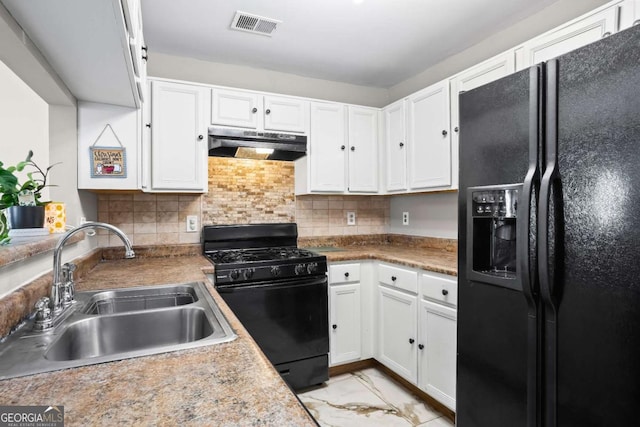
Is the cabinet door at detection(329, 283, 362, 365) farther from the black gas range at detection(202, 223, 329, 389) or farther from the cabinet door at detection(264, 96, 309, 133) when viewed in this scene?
the cabinet door at detection(264, 96, 309, 133)

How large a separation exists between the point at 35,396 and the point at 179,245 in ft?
6.81

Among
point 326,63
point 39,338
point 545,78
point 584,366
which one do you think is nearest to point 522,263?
point 584,366

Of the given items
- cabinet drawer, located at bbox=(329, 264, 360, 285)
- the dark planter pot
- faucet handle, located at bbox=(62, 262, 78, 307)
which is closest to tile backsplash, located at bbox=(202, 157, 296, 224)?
cabinet drawer, located at bbox=(329, 264, 360, 285)

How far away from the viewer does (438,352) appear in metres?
2.01

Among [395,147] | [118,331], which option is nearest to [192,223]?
[118,331]

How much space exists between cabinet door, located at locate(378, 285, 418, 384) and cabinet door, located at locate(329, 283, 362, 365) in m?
0.17

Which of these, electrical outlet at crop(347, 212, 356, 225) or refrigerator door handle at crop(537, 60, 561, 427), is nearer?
refrigerator door handle at crop(537, 60, 561, 427)

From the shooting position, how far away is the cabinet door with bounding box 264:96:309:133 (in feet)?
8.53

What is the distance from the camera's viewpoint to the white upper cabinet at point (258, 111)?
2.46 m

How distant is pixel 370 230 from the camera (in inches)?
132

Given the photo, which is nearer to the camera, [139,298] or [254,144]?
[139,298]

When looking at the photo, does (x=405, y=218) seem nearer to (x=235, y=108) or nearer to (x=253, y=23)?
(x=235, y=108)

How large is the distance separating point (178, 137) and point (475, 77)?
1.93 metres

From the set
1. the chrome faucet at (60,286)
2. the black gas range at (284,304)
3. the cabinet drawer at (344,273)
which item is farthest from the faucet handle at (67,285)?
the cabinet drawer at (344,273)
